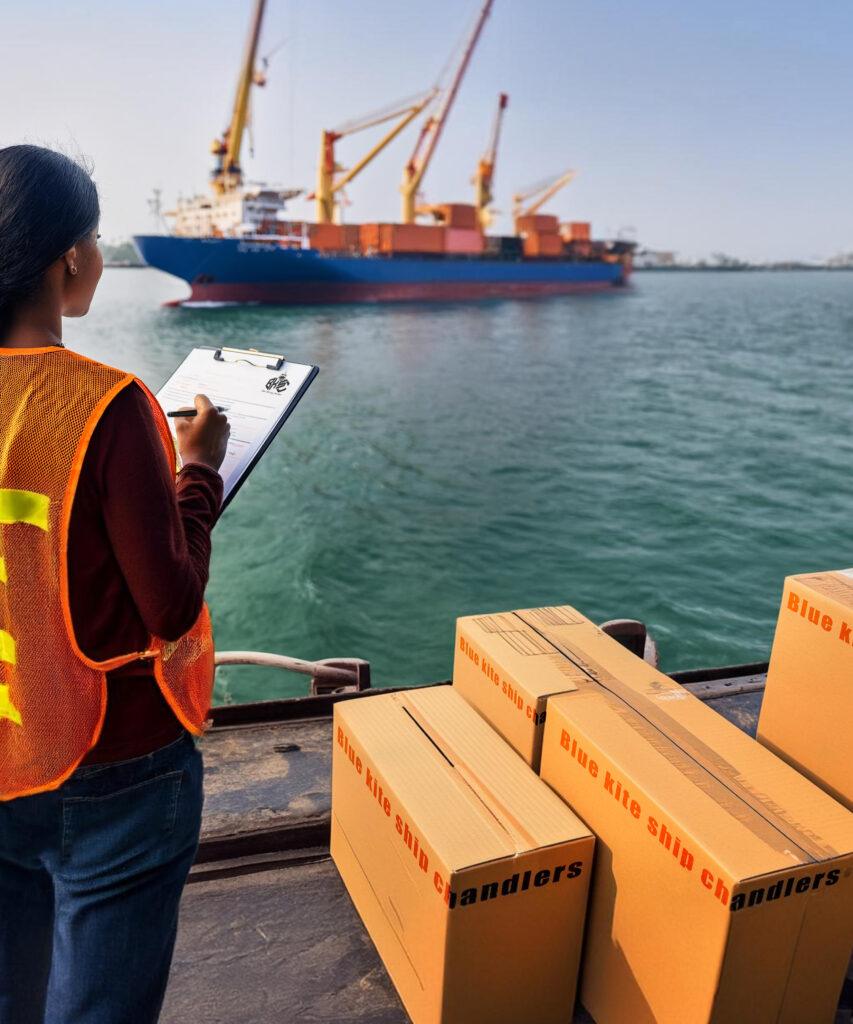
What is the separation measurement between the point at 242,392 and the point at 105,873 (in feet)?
2.41

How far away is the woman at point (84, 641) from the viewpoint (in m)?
0.89

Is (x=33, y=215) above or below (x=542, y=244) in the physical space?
below

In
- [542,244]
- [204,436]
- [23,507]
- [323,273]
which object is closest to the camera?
[23,507]

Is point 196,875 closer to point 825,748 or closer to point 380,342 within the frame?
point 825,748

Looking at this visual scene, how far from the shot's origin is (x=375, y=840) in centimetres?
166

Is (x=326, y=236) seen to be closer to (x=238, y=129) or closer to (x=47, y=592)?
(x=238, y=129)

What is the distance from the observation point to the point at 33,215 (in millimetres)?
903

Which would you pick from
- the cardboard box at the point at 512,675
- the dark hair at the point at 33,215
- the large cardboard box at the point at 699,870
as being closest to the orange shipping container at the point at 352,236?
the cardboard box at the point at 512,675

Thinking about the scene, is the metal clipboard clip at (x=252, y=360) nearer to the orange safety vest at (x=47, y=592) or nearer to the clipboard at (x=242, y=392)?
the clipboard at (x=242, y=392)

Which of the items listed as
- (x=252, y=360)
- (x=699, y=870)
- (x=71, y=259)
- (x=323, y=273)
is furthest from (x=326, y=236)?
(x=699, y=870)

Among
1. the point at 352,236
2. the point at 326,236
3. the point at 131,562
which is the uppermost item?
the point at 352,236

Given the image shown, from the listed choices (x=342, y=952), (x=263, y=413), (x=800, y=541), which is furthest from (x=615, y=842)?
(x=800, y=541)

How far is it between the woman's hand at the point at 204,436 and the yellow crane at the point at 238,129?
134ft

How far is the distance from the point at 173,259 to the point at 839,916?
119ft
